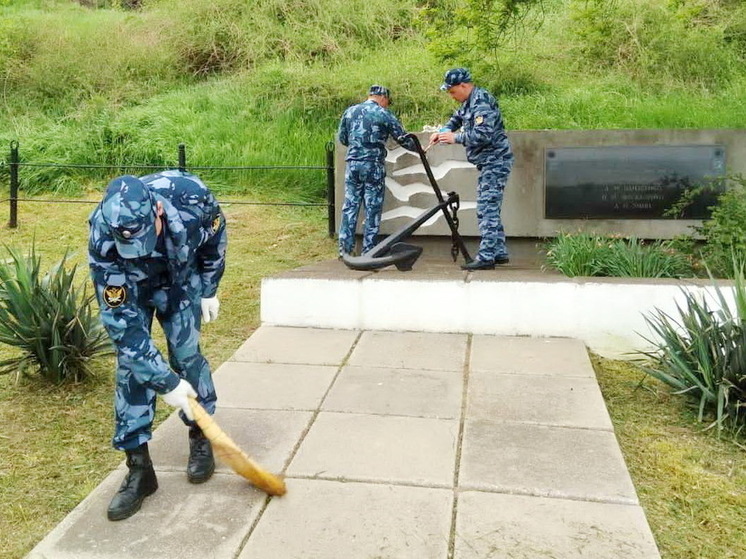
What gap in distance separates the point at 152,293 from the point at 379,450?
50.0 inches

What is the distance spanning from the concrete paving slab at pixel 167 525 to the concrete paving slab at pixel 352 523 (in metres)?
0.11

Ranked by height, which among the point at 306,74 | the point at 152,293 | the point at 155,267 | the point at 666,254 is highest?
the point at 306,74

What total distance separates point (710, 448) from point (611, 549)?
1.33 meters

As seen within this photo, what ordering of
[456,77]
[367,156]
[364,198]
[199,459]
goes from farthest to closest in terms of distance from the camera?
[364,198]
[367,156]
[456,77]
[199,459]

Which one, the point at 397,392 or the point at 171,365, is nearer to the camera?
the point at 171,365

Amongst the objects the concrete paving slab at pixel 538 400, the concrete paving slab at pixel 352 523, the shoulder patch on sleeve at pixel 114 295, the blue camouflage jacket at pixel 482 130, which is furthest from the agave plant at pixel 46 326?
the blue camouflage jacket at pixel 482 130

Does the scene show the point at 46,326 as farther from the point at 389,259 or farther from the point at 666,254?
the point at 666,254

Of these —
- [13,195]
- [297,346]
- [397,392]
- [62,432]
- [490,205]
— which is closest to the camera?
[62,432]

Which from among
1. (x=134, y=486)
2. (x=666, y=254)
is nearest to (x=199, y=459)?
(x=134, y=486)

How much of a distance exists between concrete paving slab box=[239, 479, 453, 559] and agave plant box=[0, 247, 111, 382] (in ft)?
6.38

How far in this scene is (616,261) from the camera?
5707 millimetres

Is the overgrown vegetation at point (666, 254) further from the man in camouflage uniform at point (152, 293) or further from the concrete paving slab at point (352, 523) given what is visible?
the man in camouflage uniform at point (152, 293)

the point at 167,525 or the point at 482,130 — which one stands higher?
the point at 482,130

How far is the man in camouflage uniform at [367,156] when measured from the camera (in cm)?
720
